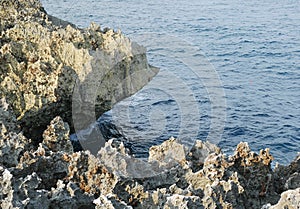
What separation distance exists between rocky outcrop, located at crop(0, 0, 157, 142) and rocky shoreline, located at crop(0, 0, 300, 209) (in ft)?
0.13

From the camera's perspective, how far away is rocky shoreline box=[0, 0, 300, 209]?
712cm

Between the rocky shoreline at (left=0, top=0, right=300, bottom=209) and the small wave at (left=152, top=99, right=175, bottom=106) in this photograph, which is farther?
the small wave at (left=152, top=99, right=175, bottom=106)

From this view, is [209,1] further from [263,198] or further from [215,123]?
[263,198]

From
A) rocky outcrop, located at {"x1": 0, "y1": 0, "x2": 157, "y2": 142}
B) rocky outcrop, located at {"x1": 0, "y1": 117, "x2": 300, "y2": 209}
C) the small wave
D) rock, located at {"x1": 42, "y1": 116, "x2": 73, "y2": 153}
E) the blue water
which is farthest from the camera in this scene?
the small wave

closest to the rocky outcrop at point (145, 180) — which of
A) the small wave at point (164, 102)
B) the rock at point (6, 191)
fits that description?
the rock at point (6, 191)

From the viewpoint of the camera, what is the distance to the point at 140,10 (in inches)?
1826

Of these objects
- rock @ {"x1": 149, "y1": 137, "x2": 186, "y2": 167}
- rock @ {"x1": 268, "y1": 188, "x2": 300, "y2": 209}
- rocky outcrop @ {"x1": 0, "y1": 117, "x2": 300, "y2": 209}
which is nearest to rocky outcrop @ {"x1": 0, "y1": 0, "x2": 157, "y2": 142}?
rocky outcrop @ {"x1": 0, "y1": 117, "x2": 300, "y2": 209}

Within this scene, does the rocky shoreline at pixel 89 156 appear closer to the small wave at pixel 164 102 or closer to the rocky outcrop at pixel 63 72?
the rocky outcrop at pixel 63 72

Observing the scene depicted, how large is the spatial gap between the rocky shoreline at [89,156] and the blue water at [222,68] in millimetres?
4131

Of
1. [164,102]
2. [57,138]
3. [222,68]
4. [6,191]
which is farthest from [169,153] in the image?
[222,68]

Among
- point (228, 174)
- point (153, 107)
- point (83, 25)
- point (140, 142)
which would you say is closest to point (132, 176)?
point (228, 174)

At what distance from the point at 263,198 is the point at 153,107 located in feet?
52.2

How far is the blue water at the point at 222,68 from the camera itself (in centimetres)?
2116

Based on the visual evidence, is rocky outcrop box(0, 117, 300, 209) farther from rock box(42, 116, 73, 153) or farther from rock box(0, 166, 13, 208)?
rock box(42, 116, 73, 153)
